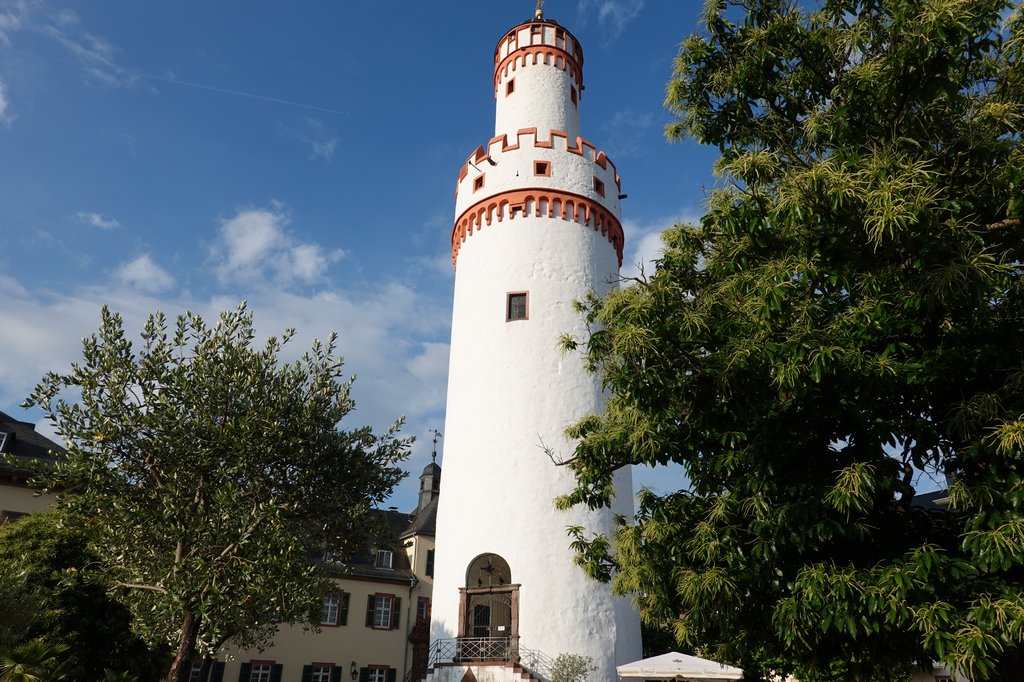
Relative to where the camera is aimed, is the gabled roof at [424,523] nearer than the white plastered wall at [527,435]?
No

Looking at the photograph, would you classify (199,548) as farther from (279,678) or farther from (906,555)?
(279,678)

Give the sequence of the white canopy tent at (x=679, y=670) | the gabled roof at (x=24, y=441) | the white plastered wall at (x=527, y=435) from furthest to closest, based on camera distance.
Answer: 1. the gabled roof at (x=24, y=441)
2. the white plastered wall at (x=527, y=435)
3. the white canopy tent at (x=679, y=670)

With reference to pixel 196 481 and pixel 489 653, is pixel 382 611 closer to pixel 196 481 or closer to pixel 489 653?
pixel 489 653

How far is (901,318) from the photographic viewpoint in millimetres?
8156

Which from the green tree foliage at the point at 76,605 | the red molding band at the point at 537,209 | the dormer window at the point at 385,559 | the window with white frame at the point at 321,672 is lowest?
the window with white frame at the point at 321,672

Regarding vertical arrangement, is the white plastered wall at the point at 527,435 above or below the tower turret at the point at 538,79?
below

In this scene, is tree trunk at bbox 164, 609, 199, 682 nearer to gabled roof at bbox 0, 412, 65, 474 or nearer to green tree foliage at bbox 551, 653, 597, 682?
green tree foliage at bbox 551, 653, 597, 682

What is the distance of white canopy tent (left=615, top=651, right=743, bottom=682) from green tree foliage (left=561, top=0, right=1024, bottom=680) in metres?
5.50

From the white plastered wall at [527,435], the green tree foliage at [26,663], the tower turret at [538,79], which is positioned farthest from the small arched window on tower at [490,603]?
the tower turret at [538,79]

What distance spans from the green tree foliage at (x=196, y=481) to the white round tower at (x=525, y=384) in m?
5.07

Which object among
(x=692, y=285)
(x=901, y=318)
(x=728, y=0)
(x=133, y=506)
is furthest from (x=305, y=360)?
(x=901, y=318)

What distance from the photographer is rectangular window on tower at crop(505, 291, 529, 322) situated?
22.0m

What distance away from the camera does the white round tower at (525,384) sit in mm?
18859

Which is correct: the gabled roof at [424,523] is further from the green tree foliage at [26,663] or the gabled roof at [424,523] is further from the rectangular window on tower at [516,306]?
the green tree foliage at [26,663]
